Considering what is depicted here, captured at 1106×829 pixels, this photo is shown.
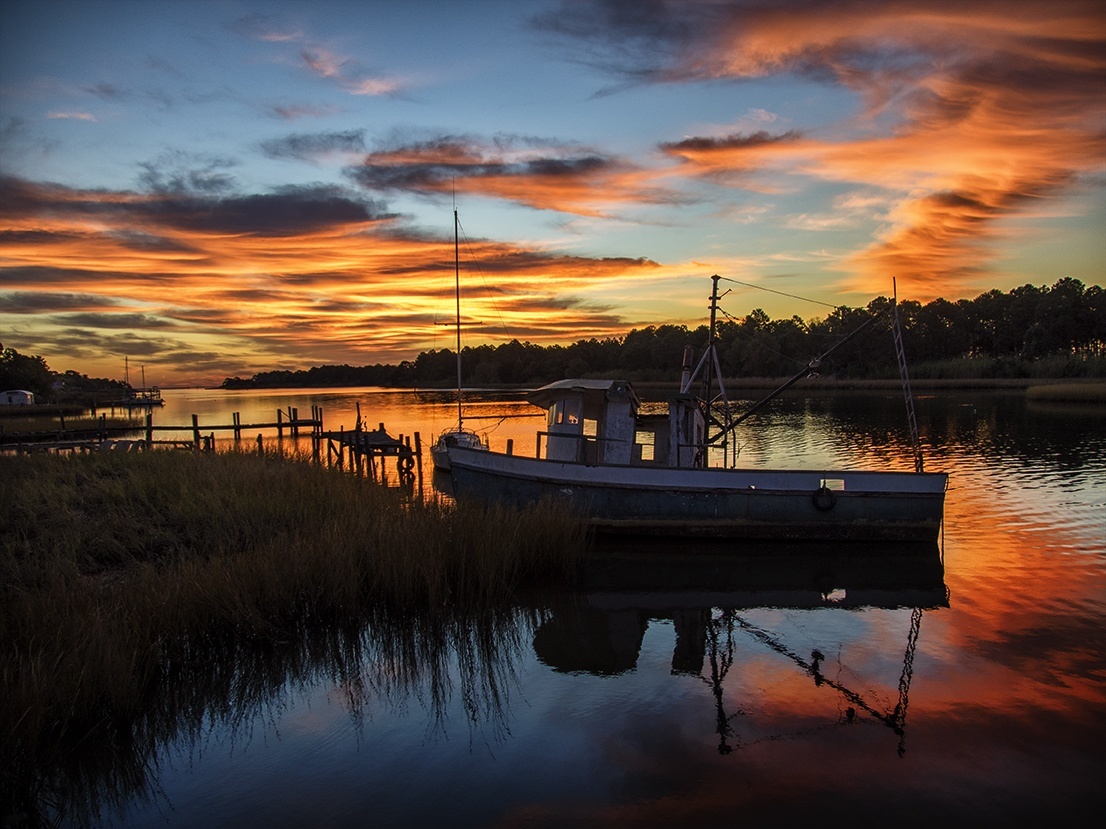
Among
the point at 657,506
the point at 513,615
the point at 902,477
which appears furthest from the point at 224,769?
the point at 902,477

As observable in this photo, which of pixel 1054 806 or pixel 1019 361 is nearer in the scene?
pixel 1054 806

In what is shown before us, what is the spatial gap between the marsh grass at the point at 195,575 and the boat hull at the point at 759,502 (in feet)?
10.8

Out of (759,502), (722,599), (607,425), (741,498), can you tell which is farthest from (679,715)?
(607,425)

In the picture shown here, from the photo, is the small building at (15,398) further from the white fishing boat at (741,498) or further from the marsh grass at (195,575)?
the white fishing boat at (741,498)

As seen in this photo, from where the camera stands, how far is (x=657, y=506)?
55.5 ft

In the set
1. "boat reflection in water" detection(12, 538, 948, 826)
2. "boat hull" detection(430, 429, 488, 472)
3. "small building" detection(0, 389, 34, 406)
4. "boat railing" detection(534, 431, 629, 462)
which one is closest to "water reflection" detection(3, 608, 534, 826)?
"boat reflection in water" detection(12, 538, 948, 826)

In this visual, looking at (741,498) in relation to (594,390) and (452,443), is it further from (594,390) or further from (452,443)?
(452,443)

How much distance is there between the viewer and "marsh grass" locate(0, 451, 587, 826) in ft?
23.5

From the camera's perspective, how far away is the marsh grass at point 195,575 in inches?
281

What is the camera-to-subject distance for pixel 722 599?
13.5m

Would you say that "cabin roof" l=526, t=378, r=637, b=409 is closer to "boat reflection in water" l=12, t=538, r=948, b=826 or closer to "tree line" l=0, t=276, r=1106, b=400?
"boat reflection in water" l=12, t=538, r=948, b=826

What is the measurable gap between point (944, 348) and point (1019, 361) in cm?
3253

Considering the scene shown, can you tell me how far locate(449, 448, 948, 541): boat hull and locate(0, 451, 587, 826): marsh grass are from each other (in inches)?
130

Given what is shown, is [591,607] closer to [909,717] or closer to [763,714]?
[763,714]
